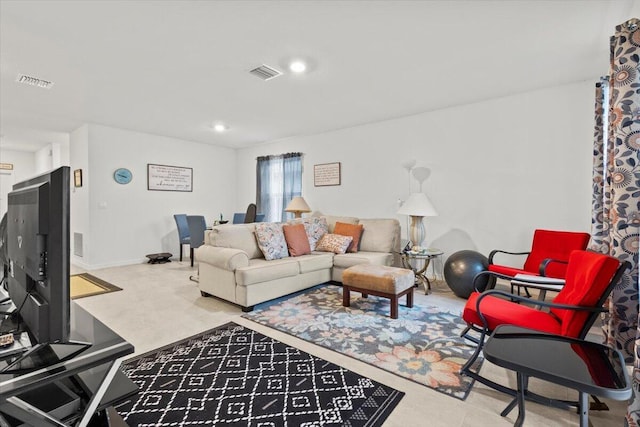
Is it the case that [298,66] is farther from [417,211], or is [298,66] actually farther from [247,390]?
[247,390]

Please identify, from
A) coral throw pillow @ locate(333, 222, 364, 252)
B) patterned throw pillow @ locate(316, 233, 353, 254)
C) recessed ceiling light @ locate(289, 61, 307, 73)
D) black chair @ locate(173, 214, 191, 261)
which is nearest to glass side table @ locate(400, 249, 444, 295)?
coral throw pillow @ locate(333, 222, 364, 252)

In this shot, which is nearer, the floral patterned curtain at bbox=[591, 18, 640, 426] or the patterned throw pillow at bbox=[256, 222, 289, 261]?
the floral patterned curtain at bbox=[591, 18, 640, 426]

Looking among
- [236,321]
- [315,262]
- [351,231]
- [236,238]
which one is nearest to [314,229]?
[351,231]

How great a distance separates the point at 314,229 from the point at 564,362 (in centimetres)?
359

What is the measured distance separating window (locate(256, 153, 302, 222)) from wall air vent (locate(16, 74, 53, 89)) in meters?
3.68

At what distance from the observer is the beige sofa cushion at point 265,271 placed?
312cm

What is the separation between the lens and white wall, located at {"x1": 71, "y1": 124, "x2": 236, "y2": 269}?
5160 mm

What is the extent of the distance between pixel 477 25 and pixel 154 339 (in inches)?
142

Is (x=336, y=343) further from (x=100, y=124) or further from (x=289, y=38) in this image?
(x=100, y=124)

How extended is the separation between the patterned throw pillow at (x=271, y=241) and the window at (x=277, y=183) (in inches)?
87.4

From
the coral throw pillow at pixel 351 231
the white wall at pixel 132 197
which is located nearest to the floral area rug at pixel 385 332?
the coral throw pillow at pixel 351 231

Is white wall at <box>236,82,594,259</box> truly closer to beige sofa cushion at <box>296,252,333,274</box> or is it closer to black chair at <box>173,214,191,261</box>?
beige sofa cushion at <box>296,252,333,274</box>

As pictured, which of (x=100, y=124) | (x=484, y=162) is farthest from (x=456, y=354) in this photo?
(x=100, y=124)

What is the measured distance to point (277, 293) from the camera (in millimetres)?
3455
